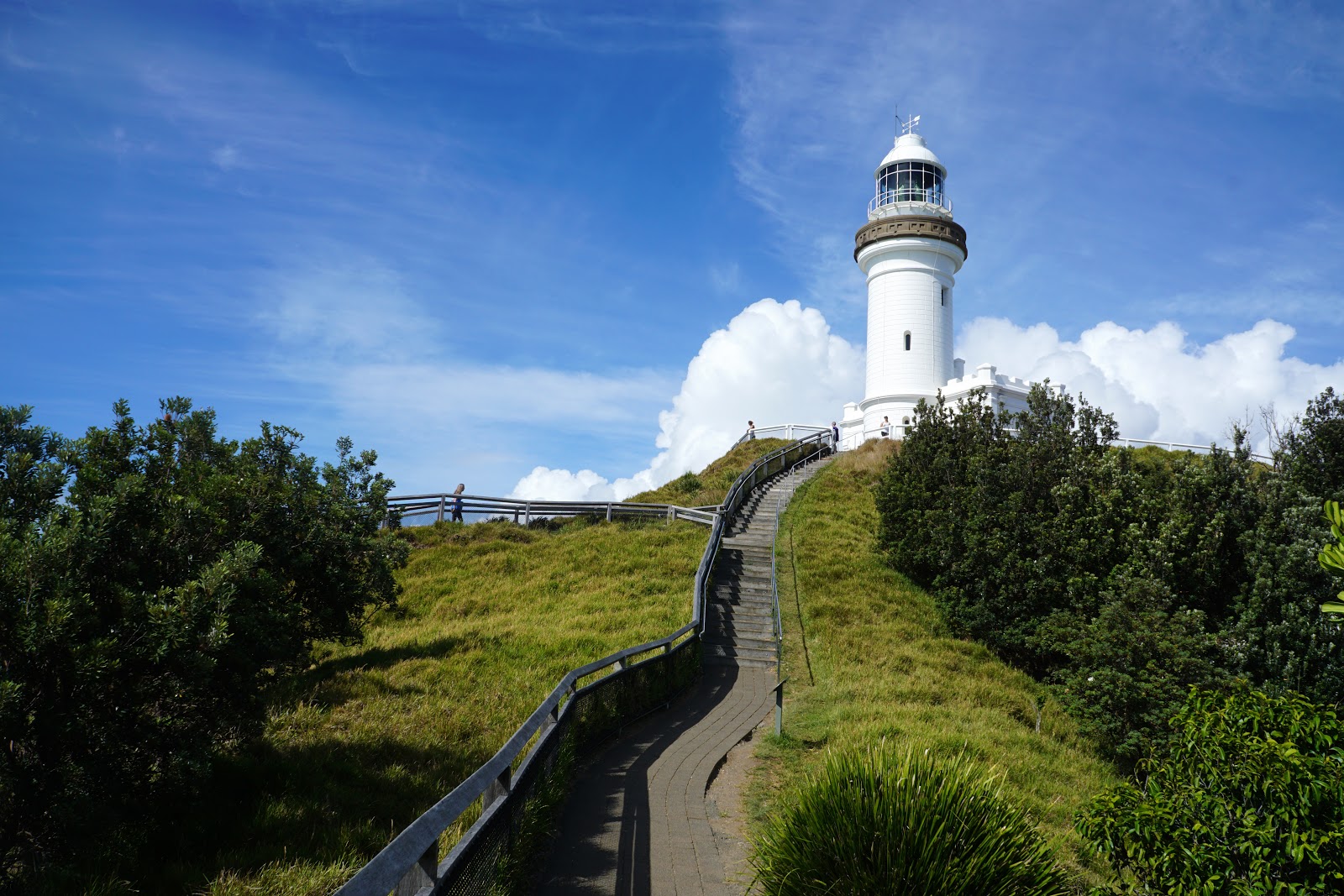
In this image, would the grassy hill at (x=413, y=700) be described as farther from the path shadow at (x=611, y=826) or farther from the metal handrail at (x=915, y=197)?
the metal handrail at (x=915, y=197)

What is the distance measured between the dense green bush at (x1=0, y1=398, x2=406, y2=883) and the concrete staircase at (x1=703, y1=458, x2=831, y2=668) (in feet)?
35.7

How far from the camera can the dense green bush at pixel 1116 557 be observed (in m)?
15.2

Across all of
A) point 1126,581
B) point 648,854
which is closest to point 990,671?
point 1126,581

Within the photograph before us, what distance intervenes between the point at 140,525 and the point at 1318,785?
27.2ft

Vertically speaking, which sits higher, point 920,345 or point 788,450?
point 920,345

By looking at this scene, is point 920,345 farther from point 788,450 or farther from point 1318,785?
point 1318,785

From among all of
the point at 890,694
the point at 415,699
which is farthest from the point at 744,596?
the point at 415,699

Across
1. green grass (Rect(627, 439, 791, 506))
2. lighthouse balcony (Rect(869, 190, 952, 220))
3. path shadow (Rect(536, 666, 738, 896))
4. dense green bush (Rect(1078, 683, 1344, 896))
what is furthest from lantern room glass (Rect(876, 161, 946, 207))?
dense green bush (Rect(1078, 683, 1344, 896))

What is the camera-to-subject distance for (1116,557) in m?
18.7

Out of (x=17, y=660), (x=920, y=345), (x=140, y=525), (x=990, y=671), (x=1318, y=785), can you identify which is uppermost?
(x=920, y=345)

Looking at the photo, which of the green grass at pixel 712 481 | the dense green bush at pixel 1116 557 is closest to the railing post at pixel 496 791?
the dense green bush at pixel 1116 557

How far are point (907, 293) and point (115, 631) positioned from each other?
1627 inches

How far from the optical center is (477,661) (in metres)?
14.4

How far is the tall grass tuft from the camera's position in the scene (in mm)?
5398
